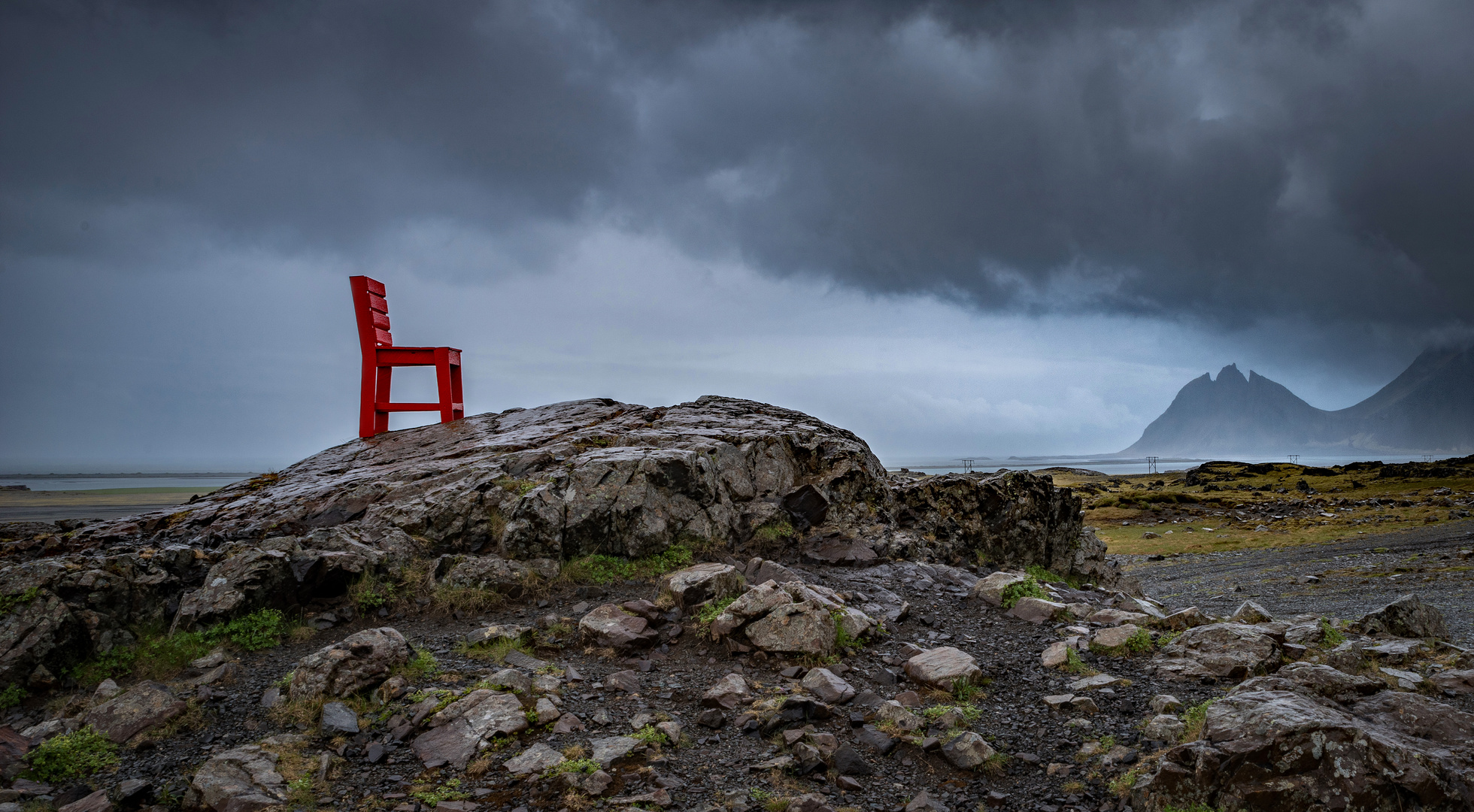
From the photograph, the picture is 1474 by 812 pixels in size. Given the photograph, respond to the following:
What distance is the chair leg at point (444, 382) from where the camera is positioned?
18811 millimetres

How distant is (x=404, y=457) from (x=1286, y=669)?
64.0ft

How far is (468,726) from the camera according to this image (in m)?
8.45

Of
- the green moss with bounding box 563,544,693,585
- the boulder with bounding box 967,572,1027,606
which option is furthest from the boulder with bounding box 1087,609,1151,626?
the green moss with bounding box 563,544,693,585

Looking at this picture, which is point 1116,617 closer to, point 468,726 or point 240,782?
point 468,726

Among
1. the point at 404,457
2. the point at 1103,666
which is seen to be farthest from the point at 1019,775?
the point at 404,457

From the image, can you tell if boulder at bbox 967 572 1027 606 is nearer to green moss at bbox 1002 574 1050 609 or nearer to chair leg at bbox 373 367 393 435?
green moss at bbox 1002 574 1050 609

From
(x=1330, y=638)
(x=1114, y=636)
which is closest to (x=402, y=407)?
(x=1114, y=636)

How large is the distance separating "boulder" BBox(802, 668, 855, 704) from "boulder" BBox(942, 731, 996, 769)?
1541 mm

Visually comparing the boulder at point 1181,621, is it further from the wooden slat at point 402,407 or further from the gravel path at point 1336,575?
the wooden slat at point 402,407

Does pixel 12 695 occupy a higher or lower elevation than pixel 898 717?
higher

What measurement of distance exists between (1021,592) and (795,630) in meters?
6.51

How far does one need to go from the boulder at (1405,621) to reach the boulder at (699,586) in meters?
14.1

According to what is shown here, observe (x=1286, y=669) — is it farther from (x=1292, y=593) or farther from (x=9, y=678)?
(x=1292, y=593)

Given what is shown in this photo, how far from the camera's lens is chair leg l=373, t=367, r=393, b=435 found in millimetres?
19078
